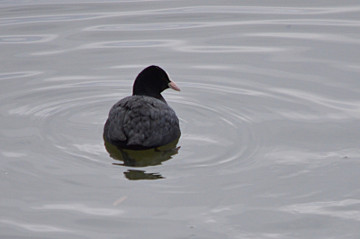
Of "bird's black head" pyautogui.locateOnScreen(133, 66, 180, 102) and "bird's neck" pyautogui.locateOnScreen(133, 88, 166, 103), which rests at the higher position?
Result: "bird's black head" pyautogui.locateOnScreen(133, 66, 180, 102)

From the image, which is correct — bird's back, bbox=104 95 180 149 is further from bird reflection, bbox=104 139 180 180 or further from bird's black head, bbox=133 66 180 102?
bird's black head, bbox=133 66 180 102

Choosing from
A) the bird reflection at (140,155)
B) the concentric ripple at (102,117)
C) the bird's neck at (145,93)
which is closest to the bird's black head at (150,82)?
the bird's neck at (145,93)

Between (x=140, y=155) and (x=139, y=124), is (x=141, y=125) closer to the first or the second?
(x=139, y=124)

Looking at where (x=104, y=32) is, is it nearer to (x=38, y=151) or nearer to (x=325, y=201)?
(x=38, y=151)

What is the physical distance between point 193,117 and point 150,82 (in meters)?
0.68

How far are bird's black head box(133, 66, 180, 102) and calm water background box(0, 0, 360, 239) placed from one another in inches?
18.1

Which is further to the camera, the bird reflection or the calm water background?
the bird reflection

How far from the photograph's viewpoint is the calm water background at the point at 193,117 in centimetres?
Result: 723

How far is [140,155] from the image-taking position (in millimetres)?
8812

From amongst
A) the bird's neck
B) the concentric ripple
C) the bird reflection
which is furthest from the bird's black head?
the bird reflection

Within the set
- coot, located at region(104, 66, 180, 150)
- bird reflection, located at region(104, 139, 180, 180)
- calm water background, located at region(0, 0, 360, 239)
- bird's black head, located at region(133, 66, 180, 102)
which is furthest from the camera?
bird's black head, located at region(133, 66, 180, 102)

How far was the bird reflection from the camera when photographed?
851 cm

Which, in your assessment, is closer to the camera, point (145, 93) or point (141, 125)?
point (141, 125)

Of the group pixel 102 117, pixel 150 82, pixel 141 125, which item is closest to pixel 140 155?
pixel 141 125
